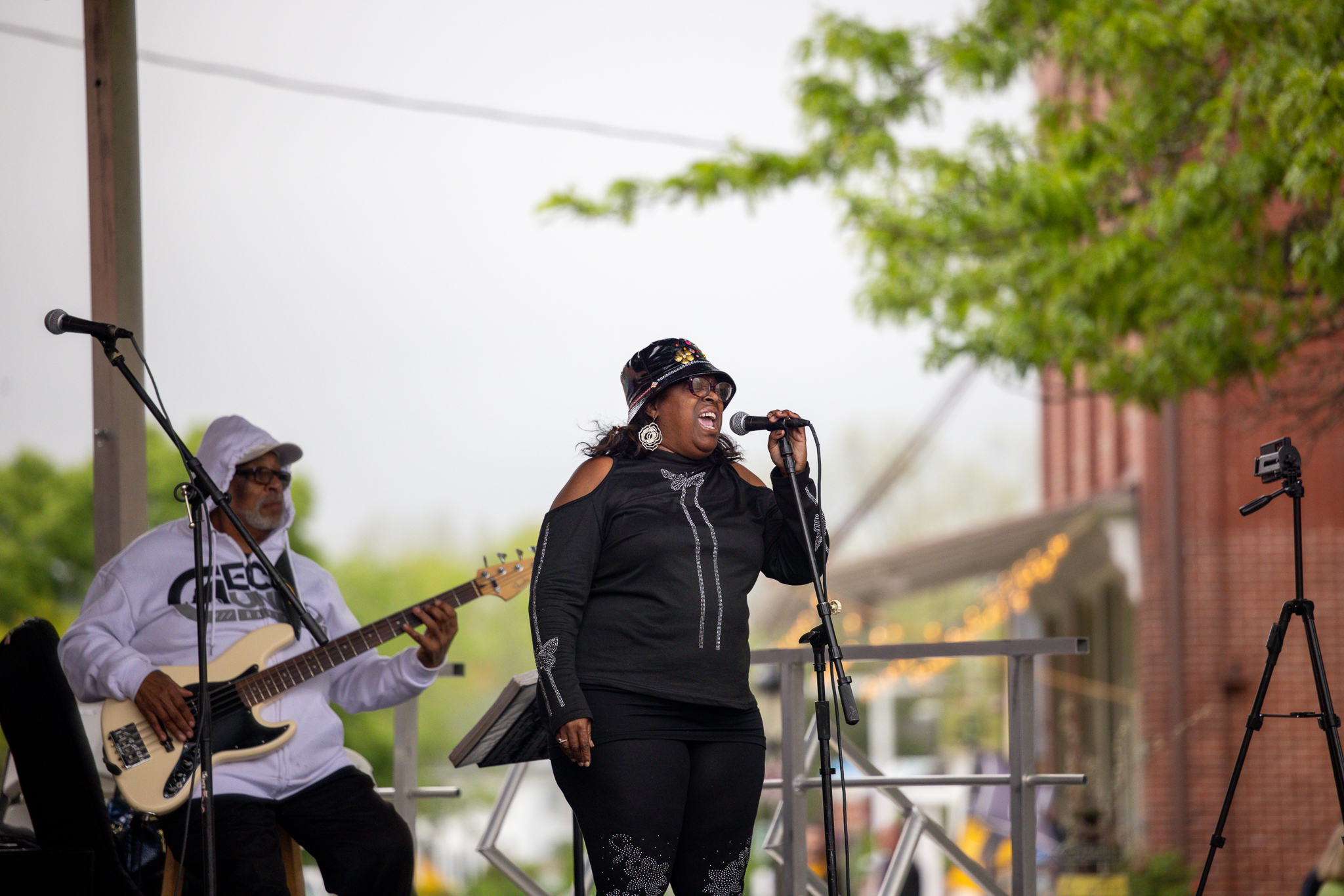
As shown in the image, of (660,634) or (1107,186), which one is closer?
(660,634)

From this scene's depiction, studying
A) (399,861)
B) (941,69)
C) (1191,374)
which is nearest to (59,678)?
(399,861)

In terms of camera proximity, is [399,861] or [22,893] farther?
[399,861]

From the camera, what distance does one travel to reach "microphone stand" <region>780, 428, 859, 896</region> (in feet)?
10.9

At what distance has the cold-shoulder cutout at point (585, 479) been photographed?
11.8 feet

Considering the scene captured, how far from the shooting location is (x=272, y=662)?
15.6 ft

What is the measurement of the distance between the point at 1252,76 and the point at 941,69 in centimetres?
271

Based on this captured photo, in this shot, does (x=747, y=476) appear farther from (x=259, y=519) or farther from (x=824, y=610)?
(x=259, y=519)

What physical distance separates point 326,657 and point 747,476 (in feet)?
5.58

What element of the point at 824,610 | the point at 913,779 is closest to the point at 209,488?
the point at 824,610

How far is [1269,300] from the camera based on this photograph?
760 cm

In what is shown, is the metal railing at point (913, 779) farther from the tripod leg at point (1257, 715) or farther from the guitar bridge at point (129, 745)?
the guitar bridge at point (129, 745)

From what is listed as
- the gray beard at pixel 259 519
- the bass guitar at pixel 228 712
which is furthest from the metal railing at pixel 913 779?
the gray beard at pixel 259 519

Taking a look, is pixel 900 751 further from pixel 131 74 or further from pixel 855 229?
pixel 131 74

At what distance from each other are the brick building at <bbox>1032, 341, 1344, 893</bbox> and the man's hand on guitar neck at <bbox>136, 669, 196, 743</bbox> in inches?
299
